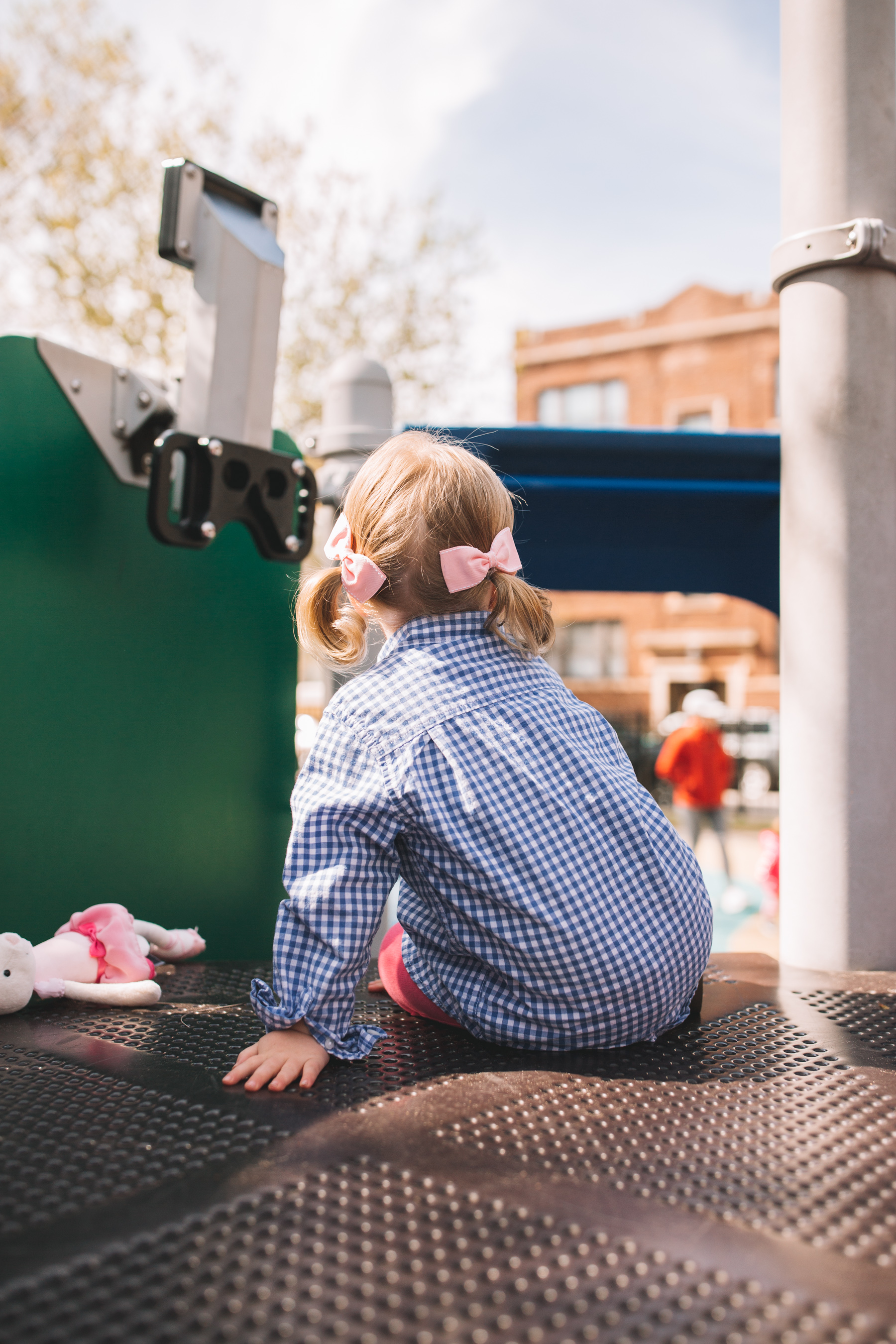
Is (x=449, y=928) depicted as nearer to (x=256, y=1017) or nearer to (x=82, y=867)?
(x=256, y=1017)

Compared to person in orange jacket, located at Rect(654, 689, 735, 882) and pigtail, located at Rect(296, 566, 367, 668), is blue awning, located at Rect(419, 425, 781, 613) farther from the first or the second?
person in orange jacket, located at Rect(654, 689, 735, 882)

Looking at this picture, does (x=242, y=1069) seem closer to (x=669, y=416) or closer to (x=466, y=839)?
(x=466, y=839)

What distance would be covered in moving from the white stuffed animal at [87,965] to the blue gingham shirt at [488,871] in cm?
48

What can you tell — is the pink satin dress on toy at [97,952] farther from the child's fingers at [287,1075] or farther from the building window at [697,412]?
the building window at [697,412]

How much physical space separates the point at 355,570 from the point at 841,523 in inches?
46.5

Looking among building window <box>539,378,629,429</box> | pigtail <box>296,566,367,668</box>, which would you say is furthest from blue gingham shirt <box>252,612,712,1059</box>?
building window <box>539,378,629,429</box>

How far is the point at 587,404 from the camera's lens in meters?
23.5

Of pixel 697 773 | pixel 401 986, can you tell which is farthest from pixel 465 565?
pixel 697 773

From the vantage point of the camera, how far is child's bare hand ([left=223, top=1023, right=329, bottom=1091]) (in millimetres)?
1344

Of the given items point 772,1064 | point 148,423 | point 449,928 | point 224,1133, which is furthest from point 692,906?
point 148,423

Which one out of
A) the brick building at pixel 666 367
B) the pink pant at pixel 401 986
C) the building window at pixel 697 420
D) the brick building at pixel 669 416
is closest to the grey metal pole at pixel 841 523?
the pink pant at pixel 401 986

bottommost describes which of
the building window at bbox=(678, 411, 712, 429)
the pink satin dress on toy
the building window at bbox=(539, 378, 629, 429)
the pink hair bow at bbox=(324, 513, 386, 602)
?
the pink satin dress on toy

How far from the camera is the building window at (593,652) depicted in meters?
22.4

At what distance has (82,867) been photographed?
84.7 inches
